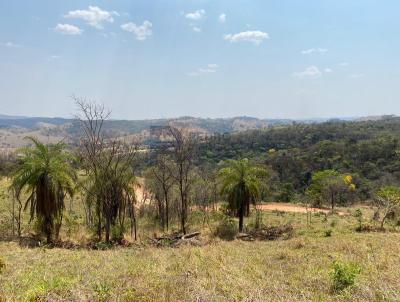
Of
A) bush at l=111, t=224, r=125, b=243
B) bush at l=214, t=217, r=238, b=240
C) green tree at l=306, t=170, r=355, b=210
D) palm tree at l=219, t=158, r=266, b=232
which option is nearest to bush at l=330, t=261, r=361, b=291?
bush at l=214, t=217, r=238, b=240

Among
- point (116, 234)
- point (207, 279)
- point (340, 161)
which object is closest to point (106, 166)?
point (116, 234)

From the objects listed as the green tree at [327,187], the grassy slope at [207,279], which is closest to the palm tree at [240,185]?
the grassy slope at [207,279]

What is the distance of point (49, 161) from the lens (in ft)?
63.1

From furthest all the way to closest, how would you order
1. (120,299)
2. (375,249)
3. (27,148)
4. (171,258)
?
1. (27,148)
2. (375,249)
3. (171,258)
4. (120,299)

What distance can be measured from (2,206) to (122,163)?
36.1 ft

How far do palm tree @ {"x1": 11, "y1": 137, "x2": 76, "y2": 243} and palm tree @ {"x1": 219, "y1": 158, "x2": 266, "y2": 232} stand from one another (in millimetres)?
9853

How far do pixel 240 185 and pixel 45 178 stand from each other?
11661mm

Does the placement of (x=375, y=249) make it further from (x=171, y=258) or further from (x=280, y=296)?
(x=280, y=296)

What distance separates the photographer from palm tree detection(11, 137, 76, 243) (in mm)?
18922

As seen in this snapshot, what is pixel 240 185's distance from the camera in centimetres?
2516

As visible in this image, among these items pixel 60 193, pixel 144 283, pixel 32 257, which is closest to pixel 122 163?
pixel 60 193

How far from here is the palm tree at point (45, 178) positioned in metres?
18.9

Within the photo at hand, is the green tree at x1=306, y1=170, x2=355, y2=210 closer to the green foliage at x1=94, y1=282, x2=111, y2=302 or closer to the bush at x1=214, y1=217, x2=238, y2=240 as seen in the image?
the bush at x1=214, y1=217, x2=238, y2=240

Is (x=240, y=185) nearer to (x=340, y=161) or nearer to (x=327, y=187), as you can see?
(x=327, y=187)
